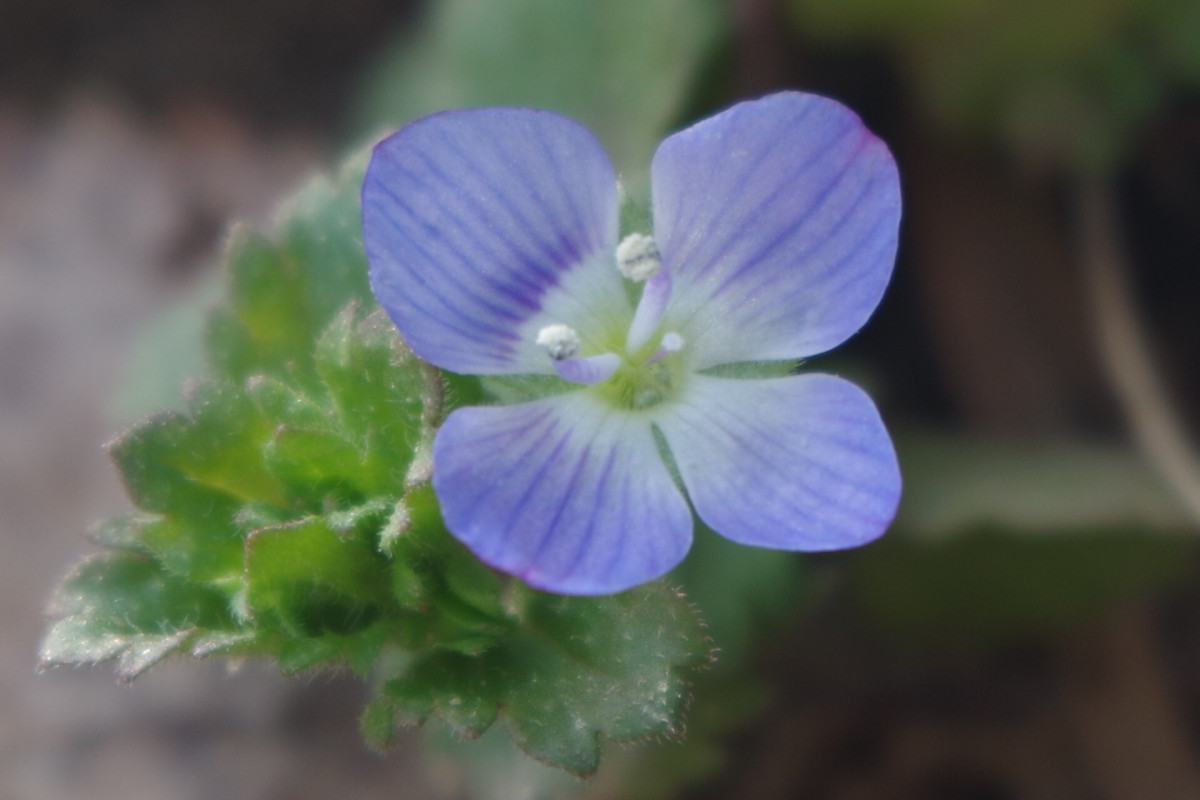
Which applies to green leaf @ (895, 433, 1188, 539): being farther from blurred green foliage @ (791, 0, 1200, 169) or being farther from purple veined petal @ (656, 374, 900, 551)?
purple veined petal @ (656, 374, 900, 551)

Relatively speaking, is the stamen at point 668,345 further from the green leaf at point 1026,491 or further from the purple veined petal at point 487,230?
the green leaf at point 1026,491

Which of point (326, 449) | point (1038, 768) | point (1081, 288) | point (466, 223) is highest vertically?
point (466, 223)

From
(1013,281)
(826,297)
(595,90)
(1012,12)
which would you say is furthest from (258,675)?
(1012,12)

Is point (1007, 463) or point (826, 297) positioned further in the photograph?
point (1007, 463)

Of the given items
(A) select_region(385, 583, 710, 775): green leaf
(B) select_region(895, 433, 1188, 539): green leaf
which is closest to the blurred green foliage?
(B) select_region(895, 433, 1188, 539): green leaf

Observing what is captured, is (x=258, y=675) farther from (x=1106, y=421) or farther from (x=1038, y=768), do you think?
(x=1106, y=421)

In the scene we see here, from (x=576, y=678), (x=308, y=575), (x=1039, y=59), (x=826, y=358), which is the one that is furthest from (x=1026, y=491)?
(x=308, y=575)
